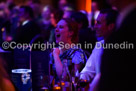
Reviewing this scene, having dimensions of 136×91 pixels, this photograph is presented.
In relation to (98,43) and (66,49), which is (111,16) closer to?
(98,43)

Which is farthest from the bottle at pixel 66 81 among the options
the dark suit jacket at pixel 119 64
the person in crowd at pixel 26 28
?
the person in crowd at pixel 26 28

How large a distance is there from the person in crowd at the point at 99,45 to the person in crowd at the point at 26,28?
1.89 meters

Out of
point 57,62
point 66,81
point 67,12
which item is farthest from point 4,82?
point 67,12

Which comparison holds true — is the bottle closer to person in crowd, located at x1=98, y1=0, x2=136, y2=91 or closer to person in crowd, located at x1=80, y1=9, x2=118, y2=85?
person in crowd, located at x1=80, y1=9, x2=118, y2=85

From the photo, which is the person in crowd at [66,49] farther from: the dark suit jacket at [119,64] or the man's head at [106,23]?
the dark suit jacket at [119,64]

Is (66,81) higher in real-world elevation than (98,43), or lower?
lower

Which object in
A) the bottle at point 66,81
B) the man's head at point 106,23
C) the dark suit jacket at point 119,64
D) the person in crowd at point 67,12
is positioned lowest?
the bottle at point 66,81

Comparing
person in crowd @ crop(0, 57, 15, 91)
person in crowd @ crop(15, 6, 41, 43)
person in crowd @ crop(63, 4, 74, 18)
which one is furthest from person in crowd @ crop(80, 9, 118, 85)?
person in crowd @ crop(63, 4, 74, 18)

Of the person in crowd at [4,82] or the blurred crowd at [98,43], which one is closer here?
the blurred crowd at [98,43]

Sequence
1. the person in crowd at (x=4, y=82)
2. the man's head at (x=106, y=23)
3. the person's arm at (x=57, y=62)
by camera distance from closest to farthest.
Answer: the person in crowd at (x=4, y=82)
the man's head at (x=106, y=23)
the person's arm at (x=57, y=62)

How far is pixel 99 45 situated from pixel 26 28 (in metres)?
2.37

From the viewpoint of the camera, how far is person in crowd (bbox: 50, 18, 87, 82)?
9.75 feet

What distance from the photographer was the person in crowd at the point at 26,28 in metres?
4.54

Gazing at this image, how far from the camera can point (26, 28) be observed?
468 centimetres
